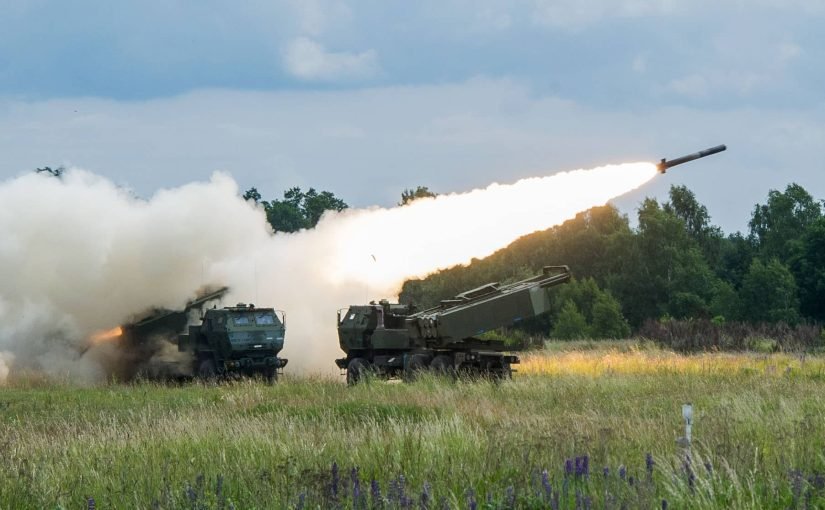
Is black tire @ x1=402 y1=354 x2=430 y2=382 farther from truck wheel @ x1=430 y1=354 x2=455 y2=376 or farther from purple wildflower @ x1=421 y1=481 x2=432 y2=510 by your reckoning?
purple wildflower @ x1=421 y1=481 x2=432 y2=510

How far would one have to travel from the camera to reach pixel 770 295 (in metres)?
58.2

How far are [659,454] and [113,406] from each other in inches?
→ 527

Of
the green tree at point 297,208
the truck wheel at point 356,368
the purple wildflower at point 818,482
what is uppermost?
the green tree at point 297,208

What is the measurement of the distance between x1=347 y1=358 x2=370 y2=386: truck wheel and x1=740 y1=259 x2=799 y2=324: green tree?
36.0 metres

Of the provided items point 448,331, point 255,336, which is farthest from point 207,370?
point 448,331

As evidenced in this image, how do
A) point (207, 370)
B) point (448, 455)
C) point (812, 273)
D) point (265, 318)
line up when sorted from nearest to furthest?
1. point (448, 455)
2. point (207, 370)
3. point (265, 318)
4. point (812, 273)

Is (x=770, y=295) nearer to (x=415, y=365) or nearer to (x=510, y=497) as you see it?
(x=415, y=365)

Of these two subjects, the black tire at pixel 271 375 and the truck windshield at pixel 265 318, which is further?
the truck windshield at pixel 265 318

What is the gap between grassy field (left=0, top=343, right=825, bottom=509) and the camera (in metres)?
8.26

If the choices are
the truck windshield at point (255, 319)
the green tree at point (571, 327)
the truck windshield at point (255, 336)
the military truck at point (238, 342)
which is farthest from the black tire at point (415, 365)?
the green tree at point (571, 327)

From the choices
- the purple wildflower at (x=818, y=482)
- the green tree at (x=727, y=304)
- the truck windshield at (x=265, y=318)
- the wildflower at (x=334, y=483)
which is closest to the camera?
the purple wildflower at (x=818, y=482)

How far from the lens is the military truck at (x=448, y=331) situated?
24.7 metres

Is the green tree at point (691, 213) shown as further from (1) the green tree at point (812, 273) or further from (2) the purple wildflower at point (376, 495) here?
(2) the purple wildflower at point (376, 495)

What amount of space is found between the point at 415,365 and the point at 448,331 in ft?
A: 3.82
